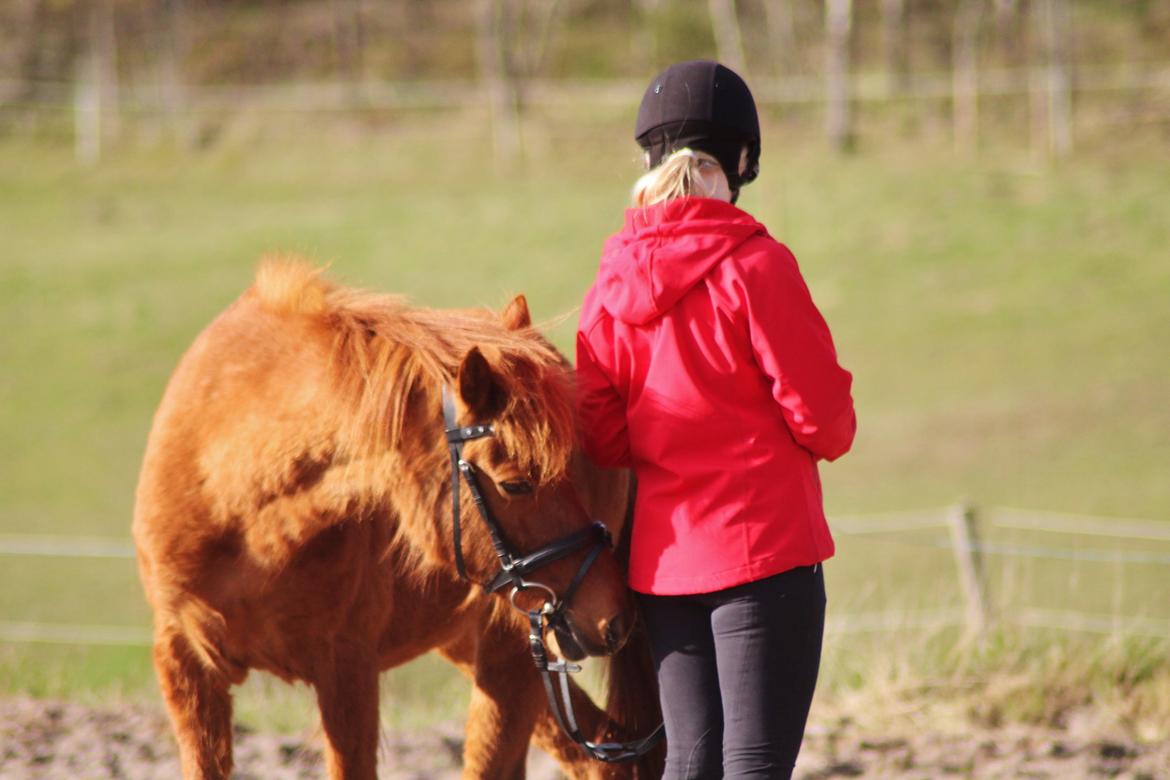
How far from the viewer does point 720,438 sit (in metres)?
2.46

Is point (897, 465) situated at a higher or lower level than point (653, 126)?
lower

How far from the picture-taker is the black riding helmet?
2.55 m

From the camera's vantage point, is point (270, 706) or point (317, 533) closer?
point (317, 533)

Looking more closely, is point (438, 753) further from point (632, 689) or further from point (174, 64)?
point (174, 64)

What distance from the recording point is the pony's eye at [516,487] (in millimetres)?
2551

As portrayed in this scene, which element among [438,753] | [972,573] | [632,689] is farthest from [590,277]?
[632,689]

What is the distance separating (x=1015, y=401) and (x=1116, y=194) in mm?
6292

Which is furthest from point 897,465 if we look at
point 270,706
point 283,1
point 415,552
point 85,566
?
point 283,1

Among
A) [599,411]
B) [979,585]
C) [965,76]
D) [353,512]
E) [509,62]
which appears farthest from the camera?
[509,62]

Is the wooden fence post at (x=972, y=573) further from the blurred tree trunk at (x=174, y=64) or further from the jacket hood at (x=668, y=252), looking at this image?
the blurred tree trunk at (x=174, y=64)

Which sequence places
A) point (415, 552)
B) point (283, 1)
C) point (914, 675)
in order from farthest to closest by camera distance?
1. point (283, 1)
2. point (914, 675)
3. point (415, 552)

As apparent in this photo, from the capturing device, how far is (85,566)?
38.4 ft

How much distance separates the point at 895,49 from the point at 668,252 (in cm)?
2644

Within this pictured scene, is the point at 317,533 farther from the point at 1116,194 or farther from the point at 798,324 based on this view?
the point at 1116,194
